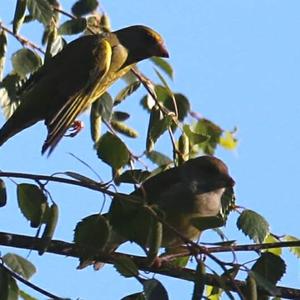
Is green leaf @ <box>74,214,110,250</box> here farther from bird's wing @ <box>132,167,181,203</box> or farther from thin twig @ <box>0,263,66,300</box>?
bird's wing @ <box>132,167,181,203</box>

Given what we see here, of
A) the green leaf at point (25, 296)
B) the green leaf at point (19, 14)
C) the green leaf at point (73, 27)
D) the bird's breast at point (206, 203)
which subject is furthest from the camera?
the bird's breast at point (206, 203)

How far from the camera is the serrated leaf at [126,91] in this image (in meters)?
4.71

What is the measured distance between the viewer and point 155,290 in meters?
2.96

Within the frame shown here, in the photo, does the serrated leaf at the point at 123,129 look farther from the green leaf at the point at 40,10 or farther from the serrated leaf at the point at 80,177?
the serrated leaf at the point at 80,177

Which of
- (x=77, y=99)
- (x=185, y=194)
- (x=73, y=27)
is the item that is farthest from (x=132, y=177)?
(x=185, y=194)

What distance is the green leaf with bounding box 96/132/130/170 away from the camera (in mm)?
3223

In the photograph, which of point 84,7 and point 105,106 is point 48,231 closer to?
point 105,106

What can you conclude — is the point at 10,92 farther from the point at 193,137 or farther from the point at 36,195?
the point at 36,195

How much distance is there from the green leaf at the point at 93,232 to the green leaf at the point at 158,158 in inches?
43.5

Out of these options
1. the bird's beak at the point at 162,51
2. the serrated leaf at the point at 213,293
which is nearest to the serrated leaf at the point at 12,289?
the serrated leaf at the point at 213,293

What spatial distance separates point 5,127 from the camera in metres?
4.52

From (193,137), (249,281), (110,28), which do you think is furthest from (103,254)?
(110,28)

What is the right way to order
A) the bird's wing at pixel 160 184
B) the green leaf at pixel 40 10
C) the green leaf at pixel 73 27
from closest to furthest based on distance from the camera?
the green leaf at pixel 40 10 → the green leaf at pixel 73 27 → the bird's wing at pixel 160 184

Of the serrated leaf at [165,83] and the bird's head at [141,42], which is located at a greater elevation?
the bird's head at [141,42]
